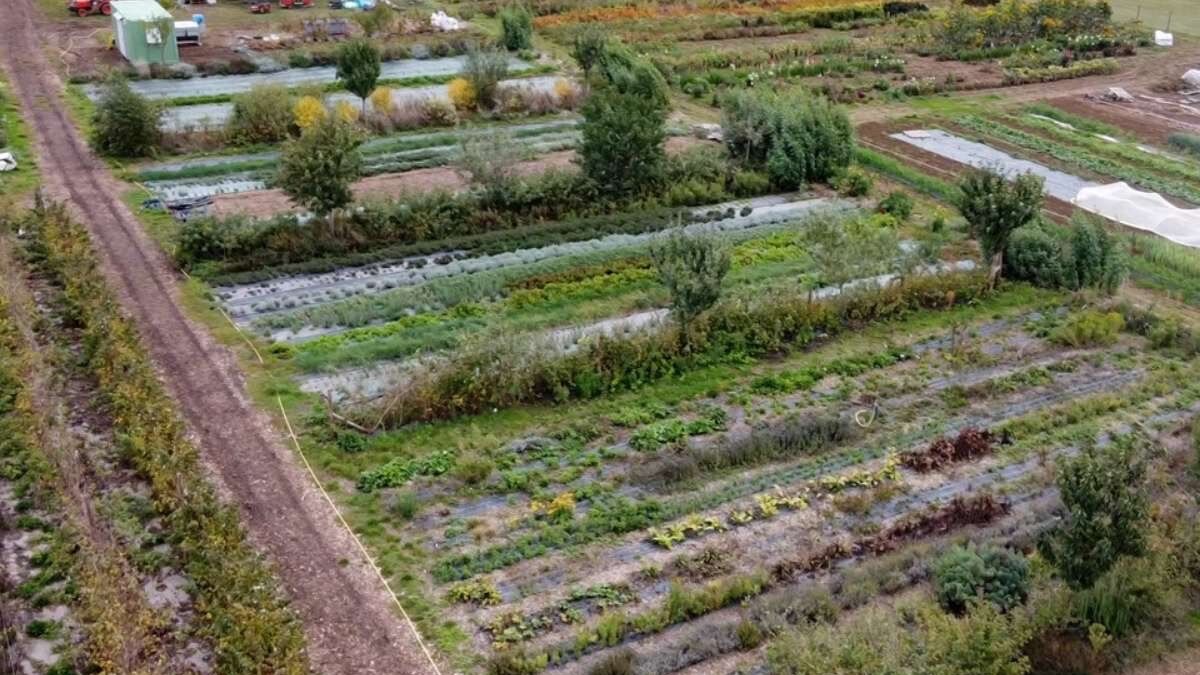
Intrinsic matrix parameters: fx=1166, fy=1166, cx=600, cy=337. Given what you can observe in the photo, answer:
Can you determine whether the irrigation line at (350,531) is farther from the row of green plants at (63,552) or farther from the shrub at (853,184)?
the shrub at (853,184)

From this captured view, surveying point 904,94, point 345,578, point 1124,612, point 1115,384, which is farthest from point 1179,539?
point 904,94

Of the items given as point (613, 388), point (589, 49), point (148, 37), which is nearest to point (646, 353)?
point (613, 388)

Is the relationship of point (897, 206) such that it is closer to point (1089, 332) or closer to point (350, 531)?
point (1089, 332)

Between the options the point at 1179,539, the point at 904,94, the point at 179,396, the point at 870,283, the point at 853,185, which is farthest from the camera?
the point at 904,94

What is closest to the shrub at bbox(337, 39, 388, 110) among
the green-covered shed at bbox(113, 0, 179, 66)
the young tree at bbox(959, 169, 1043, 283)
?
the green-covered shed at bbox(113, 0, 179, 66)

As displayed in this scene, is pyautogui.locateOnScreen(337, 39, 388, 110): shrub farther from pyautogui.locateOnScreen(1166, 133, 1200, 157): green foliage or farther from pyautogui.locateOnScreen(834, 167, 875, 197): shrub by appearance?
pyautogui.locateOnScreen(1166, 133, 1200, 157): green foliage

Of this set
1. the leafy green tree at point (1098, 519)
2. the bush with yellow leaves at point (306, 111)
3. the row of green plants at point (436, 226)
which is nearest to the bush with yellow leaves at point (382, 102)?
the bush with yellow leaves at point (306, 111)

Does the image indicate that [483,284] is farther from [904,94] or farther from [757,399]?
[904,94]
